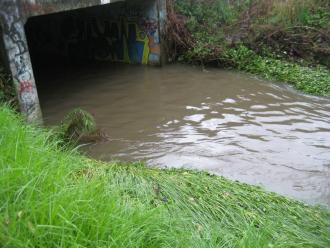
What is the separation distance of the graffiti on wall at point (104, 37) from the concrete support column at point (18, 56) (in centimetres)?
507

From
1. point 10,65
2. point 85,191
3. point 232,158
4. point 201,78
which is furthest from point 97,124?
point 85,191

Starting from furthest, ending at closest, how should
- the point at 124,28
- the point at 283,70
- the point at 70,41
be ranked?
the point at 70,41 → the point at 124,28 → the point at 283,70

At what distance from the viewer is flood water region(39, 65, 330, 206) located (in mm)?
6176

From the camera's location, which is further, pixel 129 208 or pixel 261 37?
pixel 261 37

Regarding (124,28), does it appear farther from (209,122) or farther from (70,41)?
(209,122)

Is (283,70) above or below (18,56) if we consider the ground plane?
below

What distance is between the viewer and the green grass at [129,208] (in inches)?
104

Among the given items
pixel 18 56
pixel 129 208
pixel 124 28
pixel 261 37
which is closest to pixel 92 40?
pixel 124 28

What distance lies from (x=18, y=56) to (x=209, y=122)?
3.81 m

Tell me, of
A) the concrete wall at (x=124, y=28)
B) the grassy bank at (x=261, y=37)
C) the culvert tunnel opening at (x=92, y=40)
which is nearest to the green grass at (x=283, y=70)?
the grassy bank at (x=261, y=37)

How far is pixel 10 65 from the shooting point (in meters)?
7.41

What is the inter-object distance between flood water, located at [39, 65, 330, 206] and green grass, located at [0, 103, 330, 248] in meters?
1.13

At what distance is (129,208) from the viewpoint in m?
3.20

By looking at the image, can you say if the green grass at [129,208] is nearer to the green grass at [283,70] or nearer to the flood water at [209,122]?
the flood water at [209,122]
